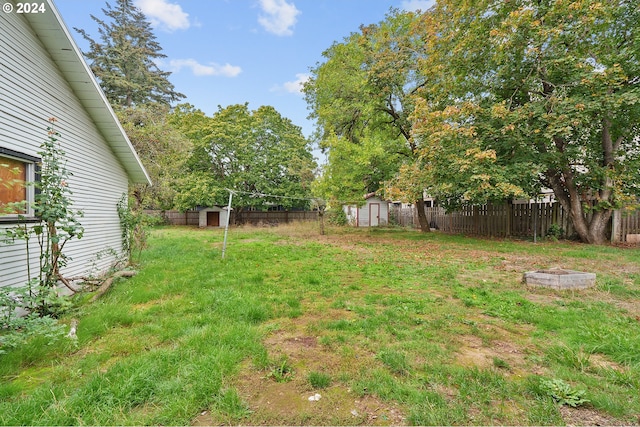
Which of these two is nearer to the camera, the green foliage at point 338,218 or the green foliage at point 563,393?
the green foliage at point 563,393

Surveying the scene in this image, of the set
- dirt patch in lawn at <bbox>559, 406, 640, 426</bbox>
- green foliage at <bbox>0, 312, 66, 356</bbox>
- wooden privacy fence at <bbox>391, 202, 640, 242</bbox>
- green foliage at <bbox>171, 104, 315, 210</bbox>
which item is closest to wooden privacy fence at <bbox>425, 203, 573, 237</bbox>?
wooden privacy fence at <bbox>391, 202, 640, 242</bbox>

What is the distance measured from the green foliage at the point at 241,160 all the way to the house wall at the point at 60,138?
42.6ft

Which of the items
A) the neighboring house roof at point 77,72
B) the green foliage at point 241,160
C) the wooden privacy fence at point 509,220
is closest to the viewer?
the neighboring house roof at point 77,72

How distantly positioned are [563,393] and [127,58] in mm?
33559

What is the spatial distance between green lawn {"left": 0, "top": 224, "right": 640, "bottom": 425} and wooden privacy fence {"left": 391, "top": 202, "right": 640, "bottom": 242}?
671cm

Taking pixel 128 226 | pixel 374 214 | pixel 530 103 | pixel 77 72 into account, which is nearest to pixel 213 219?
pixel 374 214

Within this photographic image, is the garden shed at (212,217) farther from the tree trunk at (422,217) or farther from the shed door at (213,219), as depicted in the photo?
the tree trunk at (422,217)

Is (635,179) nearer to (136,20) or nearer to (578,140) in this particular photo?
(578,140)

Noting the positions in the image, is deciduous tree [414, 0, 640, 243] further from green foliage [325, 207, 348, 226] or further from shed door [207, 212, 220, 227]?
shed door [207, 212, 220, 227]

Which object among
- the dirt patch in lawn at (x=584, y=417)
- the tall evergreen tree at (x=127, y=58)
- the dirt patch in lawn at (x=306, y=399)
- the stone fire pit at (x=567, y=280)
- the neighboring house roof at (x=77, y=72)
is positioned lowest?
the dirt patch in lawn at (x=306, y=399)

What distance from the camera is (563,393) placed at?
205 centimetres

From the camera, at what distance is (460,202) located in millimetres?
13070

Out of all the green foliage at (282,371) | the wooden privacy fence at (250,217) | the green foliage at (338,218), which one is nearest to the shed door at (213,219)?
the wooden privacy fence at (250,217)

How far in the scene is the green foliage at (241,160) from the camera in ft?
65.0
